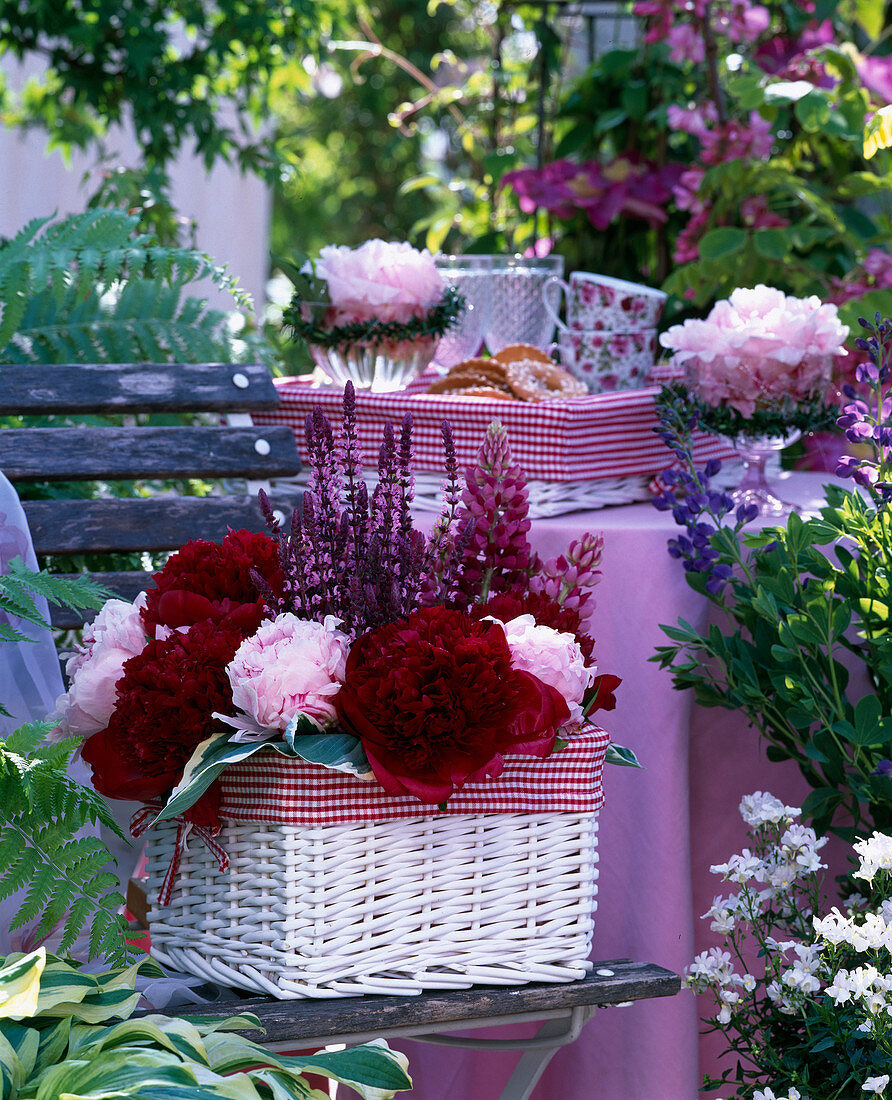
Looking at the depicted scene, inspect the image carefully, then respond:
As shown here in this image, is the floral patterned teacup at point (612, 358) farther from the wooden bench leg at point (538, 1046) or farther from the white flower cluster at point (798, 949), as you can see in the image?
the wooden bench leg at point (538, 1046)

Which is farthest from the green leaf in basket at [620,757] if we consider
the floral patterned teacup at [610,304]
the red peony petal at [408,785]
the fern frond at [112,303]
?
the fern frond at [112,303]

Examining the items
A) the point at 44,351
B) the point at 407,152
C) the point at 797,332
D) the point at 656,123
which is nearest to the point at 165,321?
the point at 44,351

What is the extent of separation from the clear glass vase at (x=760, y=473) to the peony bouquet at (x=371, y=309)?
433 millimetres

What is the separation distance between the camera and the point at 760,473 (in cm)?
144

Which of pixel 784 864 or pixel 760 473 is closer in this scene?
pixel 784 864

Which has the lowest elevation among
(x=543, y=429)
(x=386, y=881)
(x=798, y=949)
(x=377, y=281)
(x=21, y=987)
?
(x=798, y=949)

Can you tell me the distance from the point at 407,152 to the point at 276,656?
311 inches

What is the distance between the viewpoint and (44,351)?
1.67m

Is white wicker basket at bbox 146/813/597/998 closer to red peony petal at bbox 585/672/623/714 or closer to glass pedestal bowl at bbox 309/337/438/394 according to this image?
red peony petal at bbox 585/672/623/714

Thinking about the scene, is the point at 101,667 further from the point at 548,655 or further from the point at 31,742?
the point at 548,655

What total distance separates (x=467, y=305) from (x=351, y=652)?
0.91m

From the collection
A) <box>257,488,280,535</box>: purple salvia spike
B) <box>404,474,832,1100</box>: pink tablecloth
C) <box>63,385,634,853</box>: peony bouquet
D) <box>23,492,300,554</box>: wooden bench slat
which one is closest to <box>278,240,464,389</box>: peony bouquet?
<box>23,492,300,554</box>: wooden bench slat

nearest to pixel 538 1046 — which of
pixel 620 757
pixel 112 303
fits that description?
pixel 620 757

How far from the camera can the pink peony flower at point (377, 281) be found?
1.52 metres
